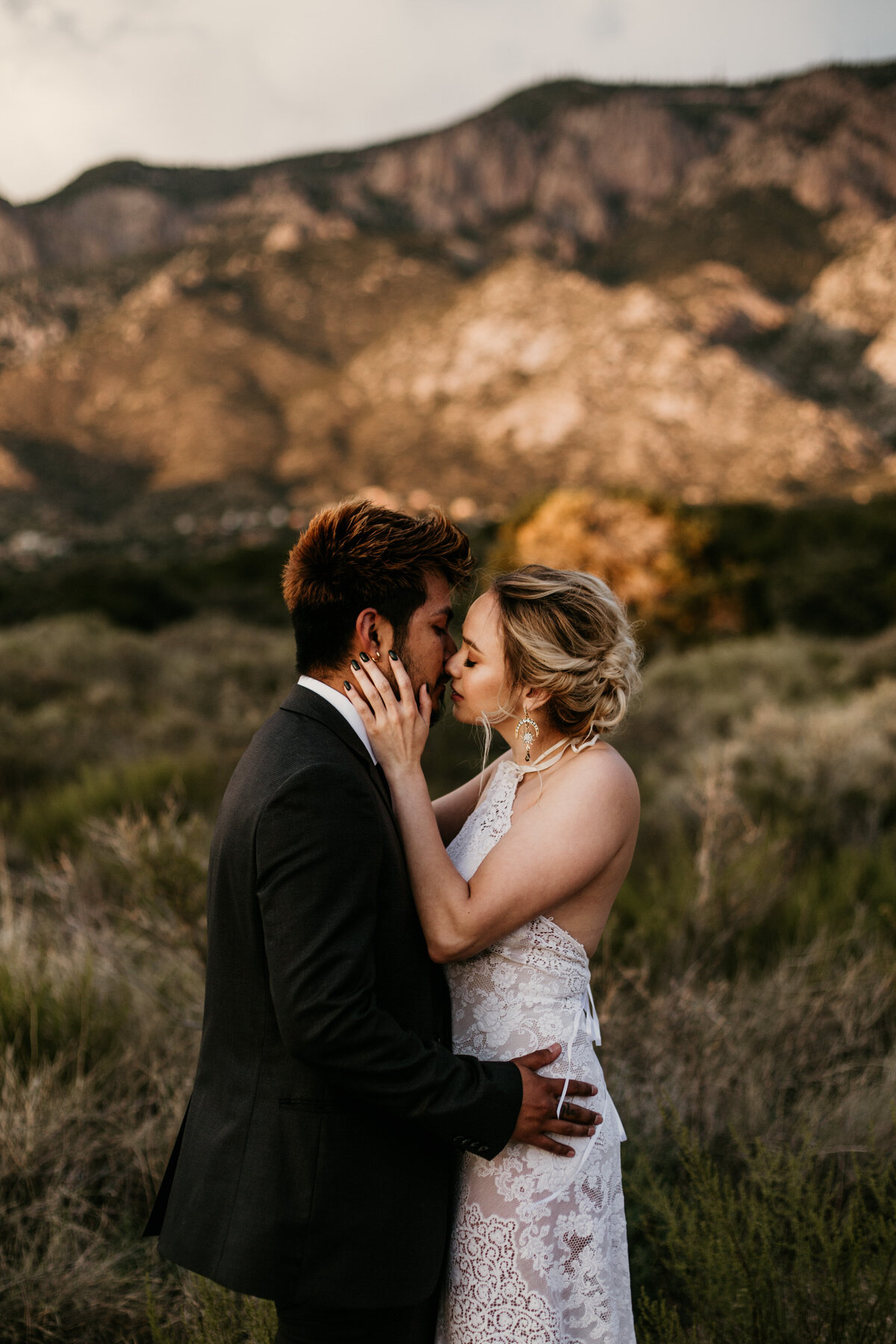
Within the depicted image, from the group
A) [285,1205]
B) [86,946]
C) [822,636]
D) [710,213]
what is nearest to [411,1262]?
[285,1205]

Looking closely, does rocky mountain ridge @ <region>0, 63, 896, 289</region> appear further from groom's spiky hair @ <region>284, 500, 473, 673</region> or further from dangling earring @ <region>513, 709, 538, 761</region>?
groom's spiky hair @ <region>284, 500, 473, 673</region>

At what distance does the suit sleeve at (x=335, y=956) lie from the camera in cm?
153

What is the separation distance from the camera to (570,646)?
80.5 inches

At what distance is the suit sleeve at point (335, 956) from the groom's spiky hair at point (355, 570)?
0.37 metres

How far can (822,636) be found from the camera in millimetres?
18297

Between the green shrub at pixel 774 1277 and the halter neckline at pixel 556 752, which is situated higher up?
the halter neckline at pixel 556 752

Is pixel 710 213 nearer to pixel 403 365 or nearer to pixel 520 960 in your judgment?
pixel 403 365

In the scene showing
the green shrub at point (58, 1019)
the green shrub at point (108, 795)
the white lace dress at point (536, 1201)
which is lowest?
the green shrub at point (108, 795)

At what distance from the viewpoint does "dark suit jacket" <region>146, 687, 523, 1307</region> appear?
5.10 ft

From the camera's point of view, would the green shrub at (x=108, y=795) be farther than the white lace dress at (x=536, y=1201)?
Yes

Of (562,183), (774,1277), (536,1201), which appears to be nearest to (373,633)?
(536,1201)

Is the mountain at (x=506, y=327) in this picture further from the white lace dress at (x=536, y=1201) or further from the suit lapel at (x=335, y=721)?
the suit lapel at (x=335, y=721)

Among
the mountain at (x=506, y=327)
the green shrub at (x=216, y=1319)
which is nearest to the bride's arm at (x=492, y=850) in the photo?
the green shrub at (x=216, y=1319)

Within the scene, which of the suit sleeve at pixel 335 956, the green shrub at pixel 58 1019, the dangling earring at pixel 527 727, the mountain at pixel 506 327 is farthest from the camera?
the mountain at pixel 506 327
